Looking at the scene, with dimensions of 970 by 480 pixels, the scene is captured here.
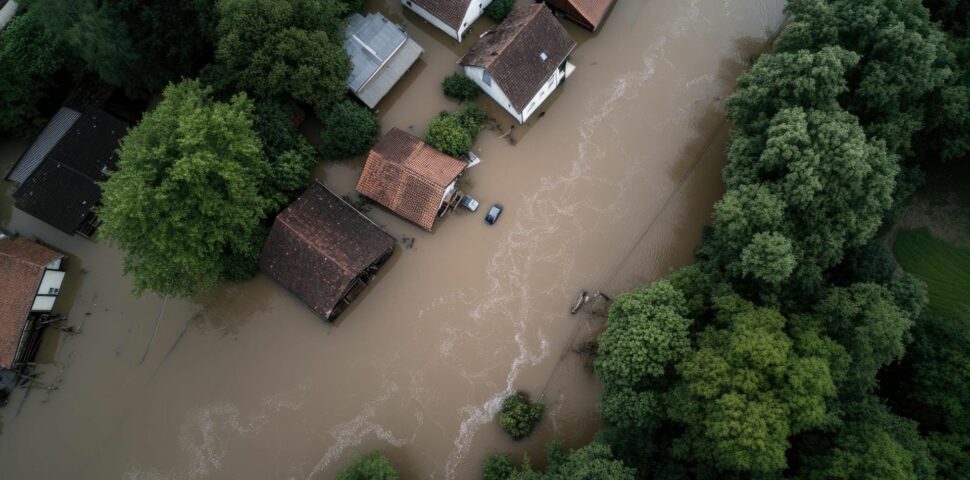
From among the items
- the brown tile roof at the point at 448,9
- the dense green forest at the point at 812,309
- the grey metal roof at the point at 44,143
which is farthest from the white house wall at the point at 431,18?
the grey metal roof at the point at 44,143

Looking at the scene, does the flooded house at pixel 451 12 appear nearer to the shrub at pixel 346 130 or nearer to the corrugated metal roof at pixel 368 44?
the corrugated metal roof at pixel 368 44

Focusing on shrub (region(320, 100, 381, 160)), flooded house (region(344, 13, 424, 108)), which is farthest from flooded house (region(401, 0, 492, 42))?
shrub (region(320, 100, 381, 160))

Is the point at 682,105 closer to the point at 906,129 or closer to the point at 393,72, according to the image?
the point at 906,129

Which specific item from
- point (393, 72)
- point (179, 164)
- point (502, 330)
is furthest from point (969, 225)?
point (179, 164)

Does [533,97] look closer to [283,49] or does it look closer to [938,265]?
[283,49]

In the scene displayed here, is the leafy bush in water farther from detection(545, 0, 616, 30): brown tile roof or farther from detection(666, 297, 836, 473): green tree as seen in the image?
detection(666, 297, 836, 473): green tree

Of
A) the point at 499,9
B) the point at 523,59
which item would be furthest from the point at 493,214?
the point at 499,9
